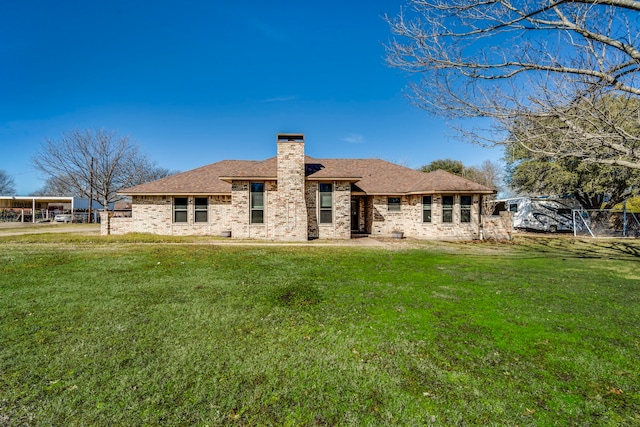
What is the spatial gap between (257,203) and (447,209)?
35.3 ft

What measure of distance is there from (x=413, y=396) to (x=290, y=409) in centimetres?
119

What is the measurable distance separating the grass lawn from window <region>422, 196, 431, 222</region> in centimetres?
938

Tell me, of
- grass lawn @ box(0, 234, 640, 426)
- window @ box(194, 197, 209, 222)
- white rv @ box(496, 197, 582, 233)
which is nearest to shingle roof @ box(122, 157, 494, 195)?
window @ box(194, 197, 209, 222)

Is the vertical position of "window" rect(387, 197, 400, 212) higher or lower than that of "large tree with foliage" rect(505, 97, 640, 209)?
lower

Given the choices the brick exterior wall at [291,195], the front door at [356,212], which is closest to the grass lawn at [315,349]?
the brick exterior wall at [291,195]

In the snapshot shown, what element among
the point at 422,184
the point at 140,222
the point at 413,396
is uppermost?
the point at 422,184

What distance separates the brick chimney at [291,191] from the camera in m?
15.0

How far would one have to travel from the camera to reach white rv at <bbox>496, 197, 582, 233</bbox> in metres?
22.6

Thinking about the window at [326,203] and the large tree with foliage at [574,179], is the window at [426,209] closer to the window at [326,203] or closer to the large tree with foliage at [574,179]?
the large tree with foliage at [574,179]

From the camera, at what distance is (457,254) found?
38.1 feet

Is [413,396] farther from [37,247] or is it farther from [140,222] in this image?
[140,222]

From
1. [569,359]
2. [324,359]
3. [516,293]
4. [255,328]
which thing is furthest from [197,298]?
[516,293]

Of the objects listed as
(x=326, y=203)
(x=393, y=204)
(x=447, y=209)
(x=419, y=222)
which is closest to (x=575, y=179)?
(x=447, y=209)

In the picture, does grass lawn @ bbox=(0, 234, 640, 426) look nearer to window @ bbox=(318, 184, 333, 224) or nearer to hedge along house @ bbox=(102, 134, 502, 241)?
hedge along house @ bbox=(102, 134, 502, 241)
